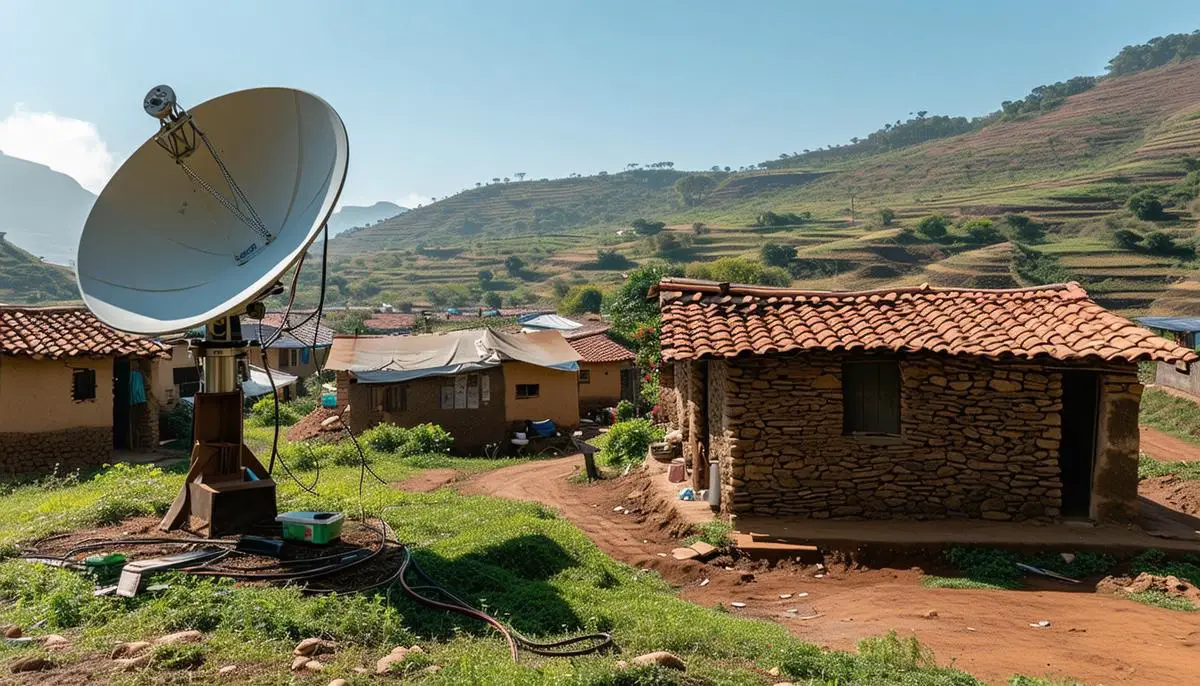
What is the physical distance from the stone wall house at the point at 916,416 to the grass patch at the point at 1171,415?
1200 cm

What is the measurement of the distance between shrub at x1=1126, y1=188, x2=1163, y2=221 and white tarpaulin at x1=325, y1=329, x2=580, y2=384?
5835 cm

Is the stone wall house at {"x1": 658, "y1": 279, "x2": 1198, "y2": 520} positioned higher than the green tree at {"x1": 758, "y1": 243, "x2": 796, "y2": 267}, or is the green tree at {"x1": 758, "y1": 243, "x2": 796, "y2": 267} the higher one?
the green tree at {"x1": 758, "y1": 243, "x2": 796, "y2": 267}


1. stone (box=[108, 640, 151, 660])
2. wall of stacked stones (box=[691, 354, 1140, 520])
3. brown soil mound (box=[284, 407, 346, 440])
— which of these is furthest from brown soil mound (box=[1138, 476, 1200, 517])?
brown soil mound (box=[284, 407, 346, 440])

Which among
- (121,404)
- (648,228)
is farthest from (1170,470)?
(648,228)

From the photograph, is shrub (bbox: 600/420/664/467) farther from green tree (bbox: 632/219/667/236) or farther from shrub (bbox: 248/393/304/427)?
green tree (bbox: 632/219/667/236)

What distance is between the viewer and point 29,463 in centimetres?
1606

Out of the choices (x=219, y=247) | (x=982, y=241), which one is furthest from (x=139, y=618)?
(x=982, y=241)

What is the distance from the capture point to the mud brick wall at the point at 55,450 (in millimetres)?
15867

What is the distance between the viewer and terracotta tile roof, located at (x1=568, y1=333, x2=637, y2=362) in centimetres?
3133

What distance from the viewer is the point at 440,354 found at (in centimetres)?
2233

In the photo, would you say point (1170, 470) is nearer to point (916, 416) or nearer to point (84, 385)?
point (916, 416)

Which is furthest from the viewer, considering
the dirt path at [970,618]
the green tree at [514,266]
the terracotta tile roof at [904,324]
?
the green tree at [514,266]

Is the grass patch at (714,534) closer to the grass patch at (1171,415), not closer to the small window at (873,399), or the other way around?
the small window at (873,399)

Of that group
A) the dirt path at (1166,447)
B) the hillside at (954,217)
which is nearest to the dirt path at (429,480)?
the dirt path at (1166,447)
